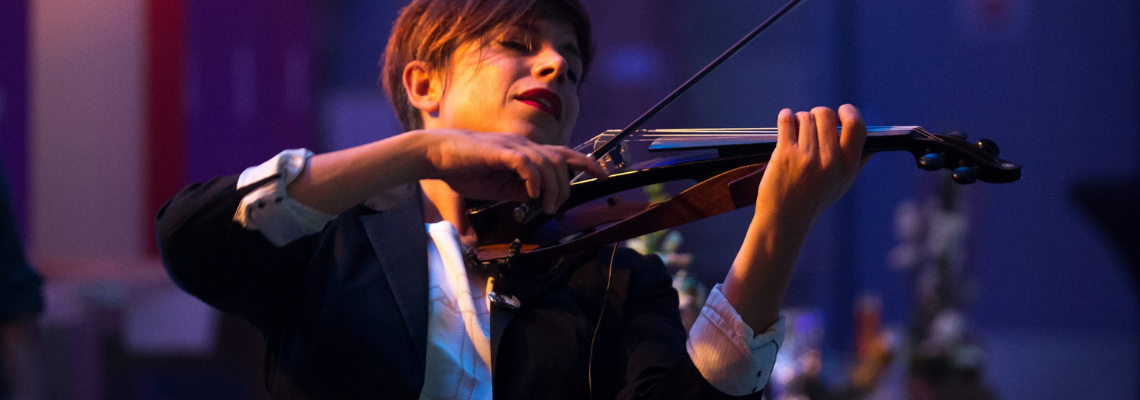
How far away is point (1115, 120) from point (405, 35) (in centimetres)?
301

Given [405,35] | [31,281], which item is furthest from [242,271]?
[31,281]

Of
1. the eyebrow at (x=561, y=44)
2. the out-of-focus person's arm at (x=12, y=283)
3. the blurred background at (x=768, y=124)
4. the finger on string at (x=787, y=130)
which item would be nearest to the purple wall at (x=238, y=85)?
the blurred background at (x=768, y=124)

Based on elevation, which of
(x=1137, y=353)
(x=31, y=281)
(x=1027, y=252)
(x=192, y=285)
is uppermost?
(x=192, y=285)

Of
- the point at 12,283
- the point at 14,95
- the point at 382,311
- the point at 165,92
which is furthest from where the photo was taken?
the point at 165,92

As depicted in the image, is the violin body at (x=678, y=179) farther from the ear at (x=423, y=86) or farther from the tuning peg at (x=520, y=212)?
the ear at (x=423, y=86)

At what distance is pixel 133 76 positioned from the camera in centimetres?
262

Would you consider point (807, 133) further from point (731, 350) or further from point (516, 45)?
point (516, 45)

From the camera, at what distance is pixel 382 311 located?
0.94 m

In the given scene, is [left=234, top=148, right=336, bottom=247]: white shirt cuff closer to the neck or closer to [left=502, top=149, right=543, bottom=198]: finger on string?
[left=502, top=149, right=543, bottom=198]: finger on string

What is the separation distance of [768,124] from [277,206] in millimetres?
2338

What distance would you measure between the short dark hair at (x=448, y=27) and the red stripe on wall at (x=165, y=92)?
1.64m

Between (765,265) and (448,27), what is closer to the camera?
(765,265)

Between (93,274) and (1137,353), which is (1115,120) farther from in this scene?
(93,274)

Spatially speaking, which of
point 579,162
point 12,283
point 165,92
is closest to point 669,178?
point 579,162
